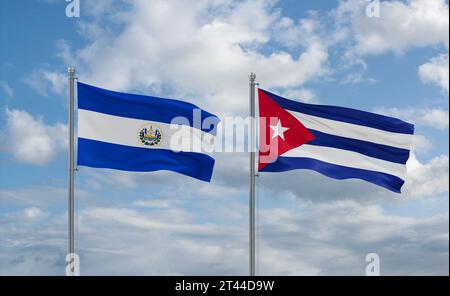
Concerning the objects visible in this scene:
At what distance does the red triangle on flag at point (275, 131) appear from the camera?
66.9ft

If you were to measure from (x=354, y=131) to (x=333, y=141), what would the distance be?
0.88 m

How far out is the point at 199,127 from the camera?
2072cm

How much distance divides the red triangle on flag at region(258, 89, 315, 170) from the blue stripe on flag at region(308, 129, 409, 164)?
34 cm

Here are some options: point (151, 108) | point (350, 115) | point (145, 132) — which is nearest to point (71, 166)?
point (145, 132)

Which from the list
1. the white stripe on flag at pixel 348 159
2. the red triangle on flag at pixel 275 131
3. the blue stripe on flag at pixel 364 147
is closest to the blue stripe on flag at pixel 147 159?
the red triangle on flag at pixel 275 131

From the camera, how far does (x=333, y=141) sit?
21547 millimetres

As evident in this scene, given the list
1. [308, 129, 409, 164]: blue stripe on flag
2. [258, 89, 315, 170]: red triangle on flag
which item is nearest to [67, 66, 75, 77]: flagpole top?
[258, 89, 315, 170]: red triangle on flag

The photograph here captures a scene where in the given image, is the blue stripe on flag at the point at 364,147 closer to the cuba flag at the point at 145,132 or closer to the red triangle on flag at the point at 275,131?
the red triangle on flag at the point at 275,131

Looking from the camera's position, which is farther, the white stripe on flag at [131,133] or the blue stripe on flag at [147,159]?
the white stripe on flag at [131,133]

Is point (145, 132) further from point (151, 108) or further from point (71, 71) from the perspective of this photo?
point (71, 71)

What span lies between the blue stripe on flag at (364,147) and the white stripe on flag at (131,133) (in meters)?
3.42
